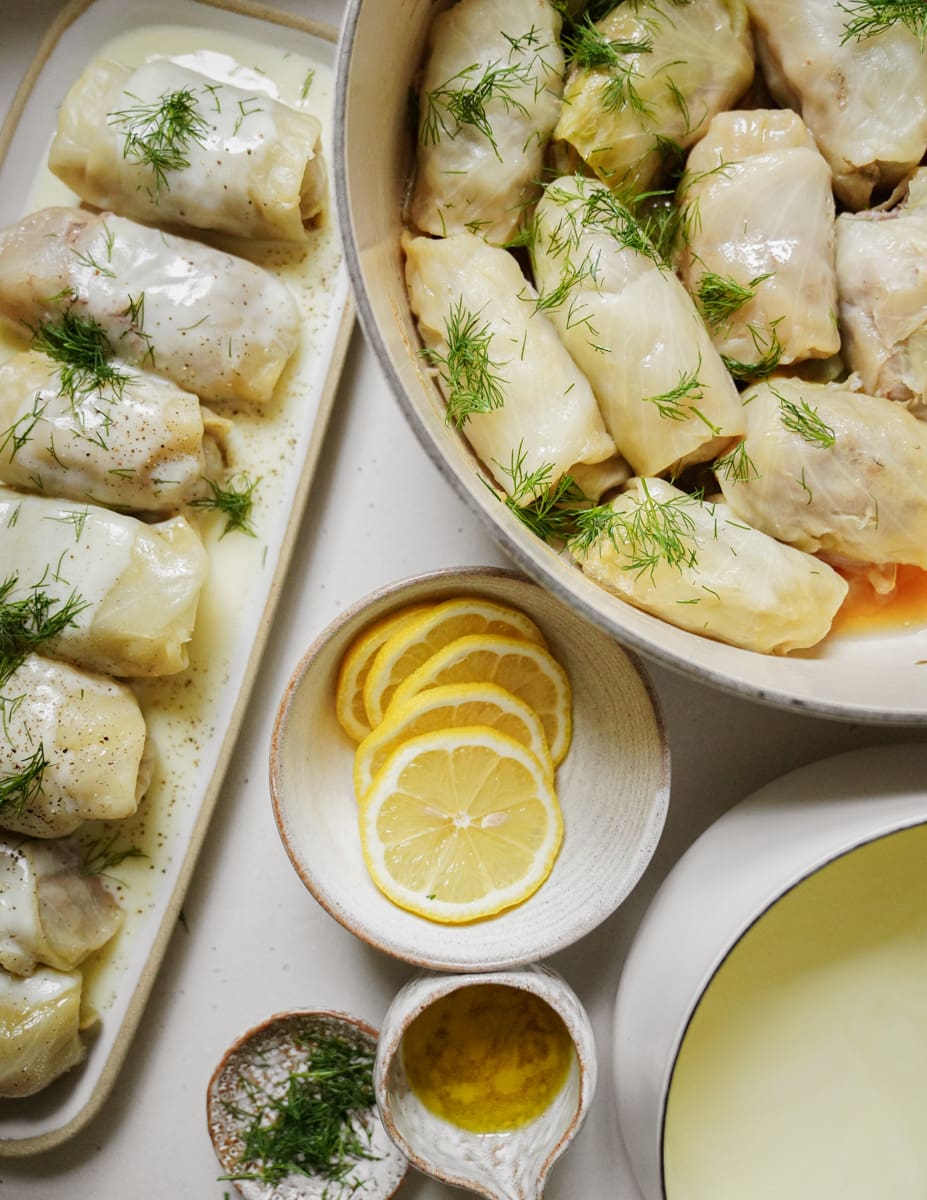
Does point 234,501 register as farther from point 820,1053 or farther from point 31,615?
point 820,1053

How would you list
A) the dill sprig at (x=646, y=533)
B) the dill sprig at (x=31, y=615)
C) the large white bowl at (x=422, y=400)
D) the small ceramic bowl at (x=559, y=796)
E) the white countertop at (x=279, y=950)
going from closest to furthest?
1. the large white bowl at (x=422, y=400)
2. the dill sprig at (x=646, y=533)
3. the small ceramic bowl at (x=559, y=796)
4. the dill sprig at (x=31, y=615)
5. the white countertop at (x=279, y=950)

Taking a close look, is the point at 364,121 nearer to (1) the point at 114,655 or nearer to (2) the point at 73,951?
(1) the point at 114,655

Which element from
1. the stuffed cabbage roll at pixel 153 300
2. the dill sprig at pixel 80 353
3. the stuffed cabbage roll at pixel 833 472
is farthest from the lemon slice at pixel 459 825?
the dill sprig at pixel 80 353

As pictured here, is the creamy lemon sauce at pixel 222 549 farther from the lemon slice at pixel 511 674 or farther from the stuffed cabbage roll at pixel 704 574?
the stuffed cabbage roll at pixel 704 574

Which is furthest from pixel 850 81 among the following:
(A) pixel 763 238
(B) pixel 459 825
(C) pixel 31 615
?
(C) pixel 31 615

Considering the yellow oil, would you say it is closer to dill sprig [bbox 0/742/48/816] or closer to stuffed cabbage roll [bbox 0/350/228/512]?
dill sprig [bbox 0/742/48/816]

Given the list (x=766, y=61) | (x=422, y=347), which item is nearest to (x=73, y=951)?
(x=422, y=347)
